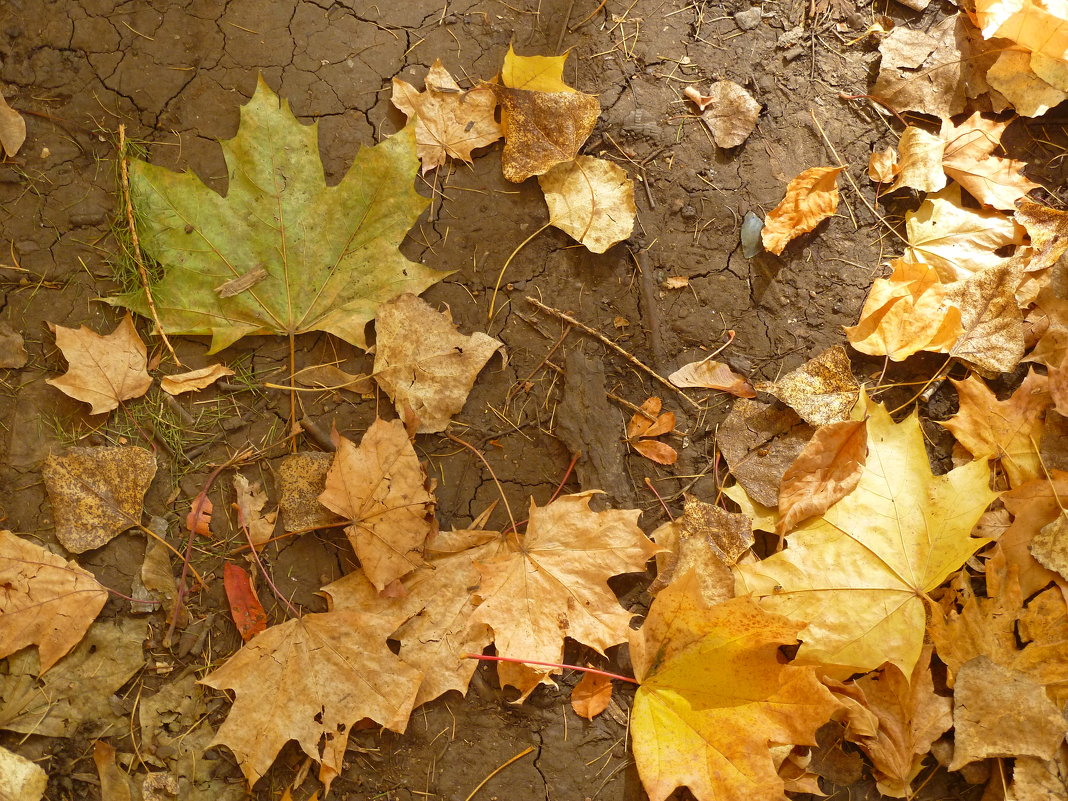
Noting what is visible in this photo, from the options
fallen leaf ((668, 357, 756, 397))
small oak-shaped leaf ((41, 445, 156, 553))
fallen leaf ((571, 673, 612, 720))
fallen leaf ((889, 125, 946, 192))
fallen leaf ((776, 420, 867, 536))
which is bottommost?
fallen leaf ((571, 673, 612, 720))

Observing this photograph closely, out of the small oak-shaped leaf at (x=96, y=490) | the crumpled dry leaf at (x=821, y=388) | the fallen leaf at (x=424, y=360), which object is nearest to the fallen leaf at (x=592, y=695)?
the fallen leaf at (x=424, y=360)

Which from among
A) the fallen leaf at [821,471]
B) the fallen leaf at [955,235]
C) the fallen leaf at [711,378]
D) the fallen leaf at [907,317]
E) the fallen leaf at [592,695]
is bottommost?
the fallen leaf at [592,695]

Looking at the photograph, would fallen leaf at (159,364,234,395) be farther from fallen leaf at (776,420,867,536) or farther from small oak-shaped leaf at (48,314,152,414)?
fallen leaf at (776,420,867,536)

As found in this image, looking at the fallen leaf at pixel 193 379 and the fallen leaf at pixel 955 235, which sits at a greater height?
the fallen leaf at pixel 955 235

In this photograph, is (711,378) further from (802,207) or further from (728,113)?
(728,113)

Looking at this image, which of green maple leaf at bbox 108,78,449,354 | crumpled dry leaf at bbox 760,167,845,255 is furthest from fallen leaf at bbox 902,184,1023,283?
green maple leaf at bbox 108,78,449,354

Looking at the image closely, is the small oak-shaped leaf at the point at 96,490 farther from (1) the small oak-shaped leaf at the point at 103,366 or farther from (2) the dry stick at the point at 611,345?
(2) the dry stick at the point at 611,345
